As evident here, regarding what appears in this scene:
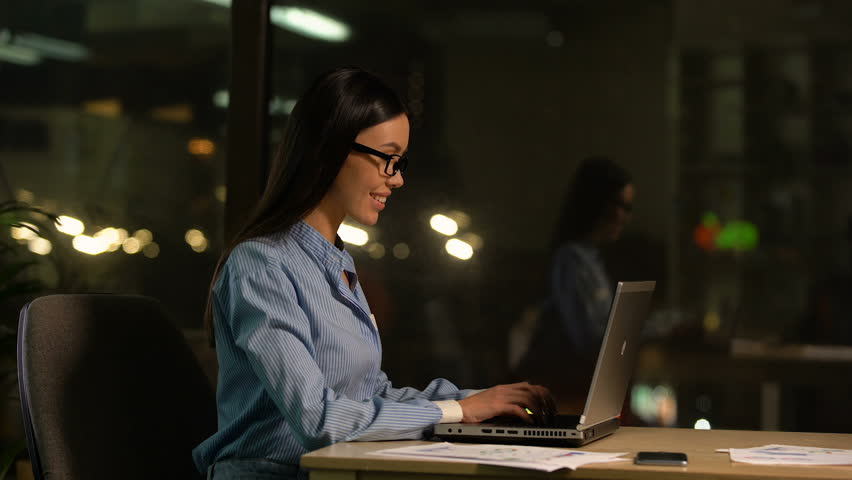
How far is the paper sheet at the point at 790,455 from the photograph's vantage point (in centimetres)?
149

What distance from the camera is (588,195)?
2.80 m

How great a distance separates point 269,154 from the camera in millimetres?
2773

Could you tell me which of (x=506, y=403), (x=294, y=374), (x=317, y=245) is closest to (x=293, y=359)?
(x=294, y=374)

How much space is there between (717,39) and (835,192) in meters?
0.61

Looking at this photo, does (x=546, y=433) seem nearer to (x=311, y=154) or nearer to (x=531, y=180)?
(x=311, y=154)

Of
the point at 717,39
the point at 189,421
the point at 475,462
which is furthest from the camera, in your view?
the point at 717,39

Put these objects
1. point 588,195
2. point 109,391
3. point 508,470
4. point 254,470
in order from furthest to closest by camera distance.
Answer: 1. point 588,195
2. point 109,391
3. point 254,470
4. point 508,470

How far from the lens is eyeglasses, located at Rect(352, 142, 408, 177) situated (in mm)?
1863

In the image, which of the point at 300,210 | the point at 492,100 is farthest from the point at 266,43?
the point at 300,210

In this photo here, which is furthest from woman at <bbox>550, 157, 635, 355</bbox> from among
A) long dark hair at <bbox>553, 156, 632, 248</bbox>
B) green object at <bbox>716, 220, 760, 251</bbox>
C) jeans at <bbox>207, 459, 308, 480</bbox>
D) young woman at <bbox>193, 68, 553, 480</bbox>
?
jeans at <bbox>207, 459, 308, 480</bbox>

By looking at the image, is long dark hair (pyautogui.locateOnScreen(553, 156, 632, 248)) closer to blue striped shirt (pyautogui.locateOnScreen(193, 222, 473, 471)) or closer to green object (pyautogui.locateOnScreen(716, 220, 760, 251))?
green object (pyautogui.locateOnScreen(716, 220, 760, 251))

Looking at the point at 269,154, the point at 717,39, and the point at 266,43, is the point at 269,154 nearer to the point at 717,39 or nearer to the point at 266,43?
the point at 266,43

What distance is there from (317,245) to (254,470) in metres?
0.45

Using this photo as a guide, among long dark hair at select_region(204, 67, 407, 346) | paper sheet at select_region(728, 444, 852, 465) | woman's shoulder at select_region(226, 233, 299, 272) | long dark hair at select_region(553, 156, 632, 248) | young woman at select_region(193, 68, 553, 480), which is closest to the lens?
paper sheet at select_region(728, 444, 852, 465)
